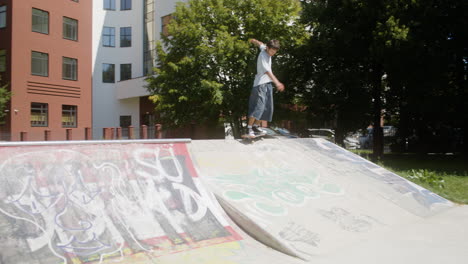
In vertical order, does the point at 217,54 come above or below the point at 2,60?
below

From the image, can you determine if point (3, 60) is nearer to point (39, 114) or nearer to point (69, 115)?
point (39, 114)

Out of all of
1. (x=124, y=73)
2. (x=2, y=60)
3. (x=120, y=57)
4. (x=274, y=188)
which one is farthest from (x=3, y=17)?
(x=274, y=188)

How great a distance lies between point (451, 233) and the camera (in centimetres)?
533

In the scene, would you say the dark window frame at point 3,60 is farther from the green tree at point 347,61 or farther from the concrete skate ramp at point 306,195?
the concrete skate ramp at point 306,195

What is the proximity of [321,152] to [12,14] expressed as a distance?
26.8 metres

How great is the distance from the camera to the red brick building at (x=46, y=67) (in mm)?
26547

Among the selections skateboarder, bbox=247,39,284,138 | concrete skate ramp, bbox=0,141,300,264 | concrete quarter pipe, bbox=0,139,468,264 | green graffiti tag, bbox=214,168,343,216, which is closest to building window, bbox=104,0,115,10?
skateboarder, bbox=247,39,284,138

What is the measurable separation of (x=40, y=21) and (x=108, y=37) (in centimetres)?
640

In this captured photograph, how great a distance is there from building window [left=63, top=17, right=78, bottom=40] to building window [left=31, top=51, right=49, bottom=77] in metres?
2.46

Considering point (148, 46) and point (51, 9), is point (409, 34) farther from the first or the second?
point (51, 9)

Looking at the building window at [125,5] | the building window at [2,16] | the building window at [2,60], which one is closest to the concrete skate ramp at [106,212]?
the building window at [2,60]

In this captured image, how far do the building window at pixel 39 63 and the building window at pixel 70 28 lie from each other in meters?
2.46

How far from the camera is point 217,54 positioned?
17625 millimetres

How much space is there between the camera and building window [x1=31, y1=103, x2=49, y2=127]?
27.5 m
